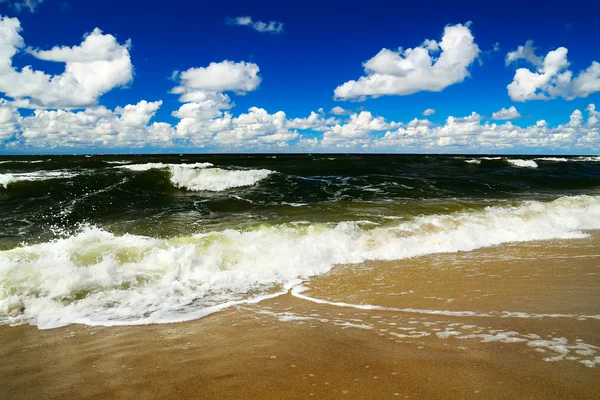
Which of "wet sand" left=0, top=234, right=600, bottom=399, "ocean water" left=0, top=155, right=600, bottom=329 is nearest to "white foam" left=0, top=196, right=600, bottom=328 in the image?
"ocean water" left=0, top=155, right=600, bottom=329

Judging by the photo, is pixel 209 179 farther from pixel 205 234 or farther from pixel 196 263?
pixel 196 263

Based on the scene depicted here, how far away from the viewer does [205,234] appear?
9.52 meters

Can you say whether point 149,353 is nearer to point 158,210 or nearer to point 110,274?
point 110,274

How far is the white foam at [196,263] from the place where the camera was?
5215 millimetres

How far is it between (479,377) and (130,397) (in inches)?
111

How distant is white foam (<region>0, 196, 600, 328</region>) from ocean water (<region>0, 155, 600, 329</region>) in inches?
1.1

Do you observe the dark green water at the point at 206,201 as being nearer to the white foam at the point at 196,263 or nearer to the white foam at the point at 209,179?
the white foam at the point at 209,179

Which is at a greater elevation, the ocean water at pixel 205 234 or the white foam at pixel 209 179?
the white foam at pixel 209 179

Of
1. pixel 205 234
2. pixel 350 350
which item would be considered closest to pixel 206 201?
pixel 205 234

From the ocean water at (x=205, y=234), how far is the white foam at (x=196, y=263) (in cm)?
3

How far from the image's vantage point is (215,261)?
7.38 metres

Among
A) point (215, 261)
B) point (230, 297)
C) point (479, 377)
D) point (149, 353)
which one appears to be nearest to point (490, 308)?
point (479, 377)

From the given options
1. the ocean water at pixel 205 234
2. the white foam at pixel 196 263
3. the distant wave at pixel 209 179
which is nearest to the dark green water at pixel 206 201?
the ocean water at pixel 205 234

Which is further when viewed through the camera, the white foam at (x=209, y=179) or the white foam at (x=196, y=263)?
the white foam at (x=209, y=179)
